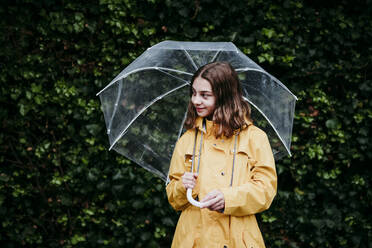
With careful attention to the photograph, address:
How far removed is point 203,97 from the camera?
1922 millimetres

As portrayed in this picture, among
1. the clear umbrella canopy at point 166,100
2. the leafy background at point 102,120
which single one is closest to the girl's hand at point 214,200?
the clear umbrella canopy at point 166,100

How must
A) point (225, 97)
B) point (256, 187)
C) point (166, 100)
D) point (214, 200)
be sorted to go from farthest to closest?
1. point (166, 100)
2. point (225, 97)
3. point (256, 187)
4. point (214, 200)

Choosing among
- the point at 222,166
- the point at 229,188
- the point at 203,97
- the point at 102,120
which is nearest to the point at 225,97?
the point at 203,97

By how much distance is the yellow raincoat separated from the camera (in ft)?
6.05

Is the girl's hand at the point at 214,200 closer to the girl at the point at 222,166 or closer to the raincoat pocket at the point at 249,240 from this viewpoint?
the girl at the point at 222,166

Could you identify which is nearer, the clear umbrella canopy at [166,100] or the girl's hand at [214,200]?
the girl's hand at [214,200]

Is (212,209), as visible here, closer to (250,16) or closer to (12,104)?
(250,16)

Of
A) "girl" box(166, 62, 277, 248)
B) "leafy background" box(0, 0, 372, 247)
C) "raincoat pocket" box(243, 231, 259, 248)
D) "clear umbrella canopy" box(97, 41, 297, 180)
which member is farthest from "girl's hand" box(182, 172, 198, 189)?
"leafy background" box(0, 0, 372, 247)

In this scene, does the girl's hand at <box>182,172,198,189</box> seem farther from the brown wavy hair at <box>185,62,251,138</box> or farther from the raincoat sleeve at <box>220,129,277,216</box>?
the brown wavy hair at <box>185,62,251,138</box>

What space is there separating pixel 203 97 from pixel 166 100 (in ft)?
1.39

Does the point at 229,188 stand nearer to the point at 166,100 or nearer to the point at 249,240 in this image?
the point at 249,240

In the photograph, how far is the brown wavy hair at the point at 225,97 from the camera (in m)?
1.91

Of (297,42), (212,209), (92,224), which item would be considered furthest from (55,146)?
(297,42)

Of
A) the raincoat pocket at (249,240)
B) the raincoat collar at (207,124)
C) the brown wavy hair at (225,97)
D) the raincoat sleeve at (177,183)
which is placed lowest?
the raincoat pocket at (249,240)
